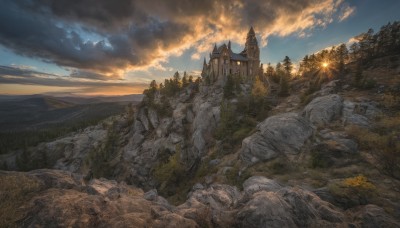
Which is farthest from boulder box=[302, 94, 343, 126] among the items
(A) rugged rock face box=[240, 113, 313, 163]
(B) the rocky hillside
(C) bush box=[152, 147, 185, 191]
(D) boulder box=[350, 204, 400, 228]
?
(C) bush box=[152, 147, 185, 191]

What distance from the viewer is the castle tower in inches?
3319

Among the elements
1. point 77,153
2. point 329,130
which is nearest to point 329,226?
point 329,130

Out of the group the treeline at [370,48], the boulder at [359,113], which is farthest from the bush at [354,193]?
the treeline at [370,48]

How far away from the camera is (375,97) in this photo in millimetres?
41656

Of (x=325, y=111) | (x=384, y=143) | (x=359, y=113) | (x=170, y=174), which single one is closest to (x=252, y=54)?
(x=325, y=111)

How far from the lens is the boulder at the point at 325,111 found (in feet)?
123

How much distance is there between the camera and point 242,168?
3409cm

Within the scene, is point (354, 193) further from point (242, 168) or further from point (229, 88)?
point (229, 88)

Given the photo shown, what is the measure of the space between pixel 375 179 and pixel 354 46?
80948mm

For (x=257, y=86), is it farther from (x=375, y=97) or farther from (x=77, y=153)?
(x=77, y=153)

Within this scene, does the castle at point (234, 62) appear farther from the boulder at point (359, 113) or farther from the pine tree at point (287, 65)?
the boulder at point (359, 113)

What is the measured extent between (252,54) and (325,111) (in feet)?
175

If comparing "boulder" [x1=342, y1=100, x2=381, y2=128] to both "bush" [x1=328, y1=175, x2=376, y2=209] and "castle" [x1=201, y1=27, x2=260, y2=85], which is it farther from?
"castle" [x1=201, y1=27, x2=260, y2=85]

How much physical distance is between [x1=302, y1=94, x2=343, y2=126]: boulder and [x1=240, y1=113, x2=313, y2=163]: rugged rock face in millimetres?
2802
